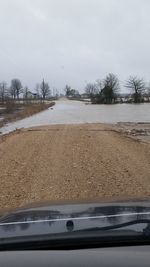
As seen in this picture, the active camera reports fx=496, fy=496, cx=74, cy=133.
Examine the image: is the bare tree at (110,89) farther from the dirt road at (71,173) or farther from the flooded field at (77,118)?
the dirt road at (71,173)

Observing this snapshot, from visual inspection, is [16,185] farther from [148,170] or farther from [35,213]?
[35,213]

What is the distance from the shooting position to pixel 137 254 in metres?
2.27

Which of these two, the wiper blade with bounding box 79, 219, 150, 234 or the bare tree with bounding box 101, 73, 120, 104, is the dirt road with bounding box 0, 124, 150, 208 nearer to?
the wiper blade with bounding box 79, 219, 150, 234

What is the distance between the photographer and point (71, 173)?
40.3ft

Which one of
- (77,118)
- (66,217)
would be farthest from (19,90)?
(66,217)

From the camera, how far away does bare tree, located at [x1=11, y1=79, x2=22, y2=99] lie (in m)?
144

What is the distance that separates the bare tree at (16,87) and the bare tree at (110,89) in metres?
25.3

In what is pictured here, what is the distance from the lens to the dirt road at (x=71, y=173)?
9.84 m

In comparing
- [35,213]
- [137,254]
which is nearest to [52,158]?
[35,213]

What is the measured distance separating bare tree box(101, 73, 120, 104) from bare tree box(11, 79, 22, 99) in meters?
25.3

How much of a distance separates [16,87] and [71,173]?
5309 inches

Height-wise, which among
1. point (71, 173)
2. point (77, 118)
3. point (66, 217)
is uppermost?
point (66, 217)

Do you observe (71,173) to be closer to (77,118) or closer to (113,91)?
(77,118)

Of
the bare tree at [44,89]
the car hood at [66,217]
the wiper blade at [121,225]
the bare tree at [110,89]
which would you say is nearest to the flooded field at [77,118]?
the car hood at [66,217]
